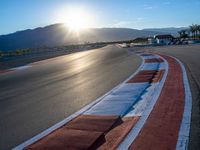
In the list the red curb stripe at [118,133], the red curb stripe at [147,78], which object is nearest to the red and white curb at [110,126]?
the red curb stripe at [118,133]

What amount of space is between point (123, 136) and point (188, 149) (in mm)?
1319

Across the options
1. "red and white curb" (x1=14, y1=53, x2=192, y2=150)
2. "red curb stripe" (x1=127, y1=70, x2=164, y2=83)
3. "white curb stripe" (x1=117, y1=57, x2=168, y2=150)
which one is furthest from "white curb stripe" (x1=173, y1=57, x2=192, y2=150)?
"red curb stripe" (x1=127, y1=70, x2=164, y2=83)

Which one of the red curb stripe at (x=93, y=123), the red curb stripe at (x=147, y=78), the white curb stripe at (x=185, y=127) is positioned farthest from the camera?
the red curb stripe at (x=147, y=78)

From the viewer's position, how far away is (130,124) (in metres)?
6.61

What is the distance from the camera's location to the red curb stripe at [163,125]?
5.29 meters

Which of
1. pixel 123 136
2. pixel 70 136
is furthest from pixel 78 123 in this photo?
pixel 123 136

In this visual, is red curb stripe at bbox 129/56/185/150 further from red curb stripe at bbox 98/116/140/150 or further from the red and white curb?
red curb stripe at bbox 98/116/140/150

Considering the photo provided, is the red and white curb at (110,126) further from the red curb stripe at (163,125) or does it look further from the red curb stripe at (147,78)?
the red curb stripe at (147,78)

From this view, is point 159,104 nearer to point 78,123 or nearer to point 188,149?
point 78,123

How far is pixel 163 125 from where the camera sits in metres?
6.29

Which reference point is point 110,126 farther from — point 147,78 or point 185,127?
point 147,78

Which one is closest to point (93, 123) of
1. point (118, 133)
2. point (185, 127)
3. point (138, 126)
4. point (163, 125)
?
point (118, 133)

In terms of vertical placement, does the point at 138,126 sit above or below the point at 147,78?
above

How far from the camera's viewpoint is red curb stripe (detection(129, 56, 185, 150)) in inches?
208
